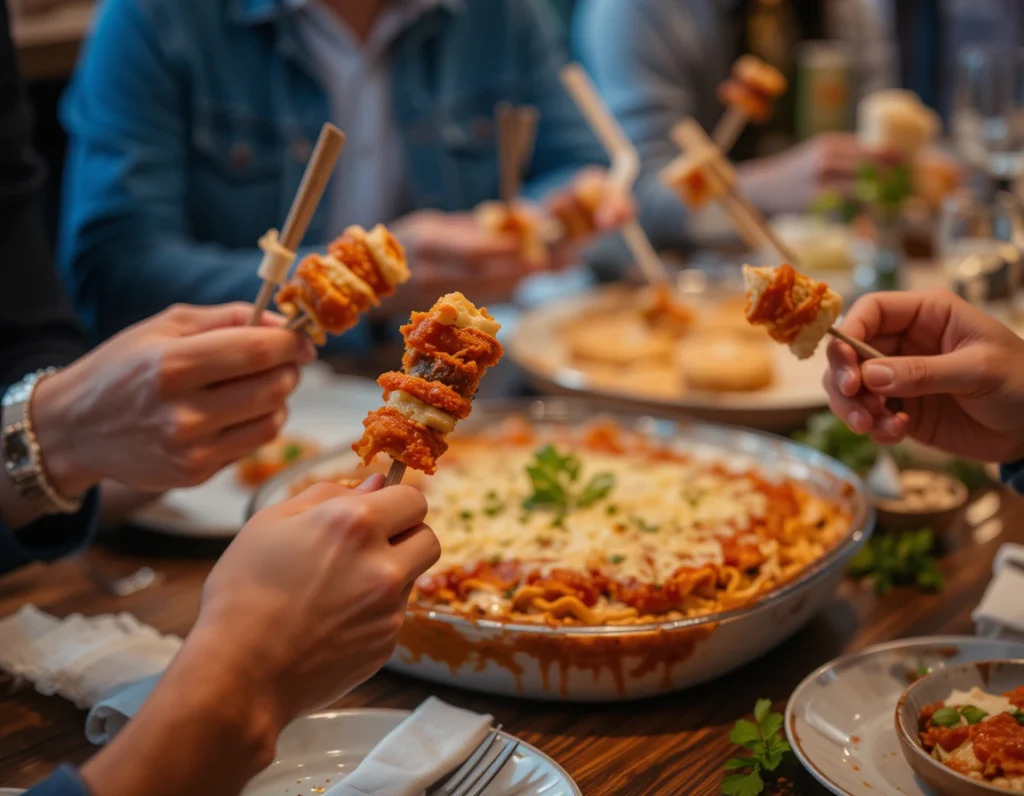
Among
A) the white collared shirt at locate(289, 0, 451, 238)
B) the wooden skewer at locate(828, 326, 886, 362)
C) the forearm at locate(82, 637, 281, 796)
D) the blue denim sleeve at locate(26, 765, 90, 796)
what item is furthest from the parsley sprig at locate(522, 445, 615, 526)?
the white collared shirt at locate(289, 0, 451, 238)

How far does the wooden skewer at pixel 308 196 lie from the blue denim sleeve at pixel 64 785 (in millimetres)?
796

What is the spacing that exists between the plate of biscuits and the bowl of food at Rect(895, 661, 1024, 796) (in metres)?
1.11

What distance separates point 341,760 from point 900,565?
103cm

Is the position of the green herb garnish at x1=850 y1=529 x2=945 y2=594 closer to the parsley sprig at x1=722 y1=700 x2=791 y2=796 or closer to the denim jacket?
the parsley sprig at x1=722 y1=700 x2=791 y2=796

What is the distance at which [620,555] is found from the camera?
159cm

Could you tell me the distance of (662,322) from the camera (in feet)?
10.2

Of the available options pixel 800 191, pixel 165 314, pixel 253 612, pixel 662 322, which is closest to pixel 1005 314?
pixel 662 322

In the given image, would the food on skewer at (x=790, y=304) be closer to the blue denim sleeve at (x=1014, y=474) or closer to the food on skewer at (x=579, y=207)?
the blue denim sleeve at (x=1014, y=474)

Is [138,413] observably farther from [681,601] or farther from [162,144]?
[162,144]

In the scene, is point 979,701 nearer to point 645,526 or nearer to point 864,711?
point 864,711

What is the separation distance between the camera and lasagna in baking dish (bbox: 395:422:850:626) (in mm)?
1510

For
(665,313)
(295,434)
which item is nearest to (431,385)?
(295,434)

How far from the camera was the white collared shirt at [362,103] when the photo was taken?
3428 mm

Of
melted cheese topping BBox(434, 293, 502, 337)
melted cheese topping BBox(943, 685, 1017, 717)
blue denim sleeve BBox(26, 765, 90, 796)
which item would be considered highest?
melted cheese topping BBox(434, 293, 502, 337)
